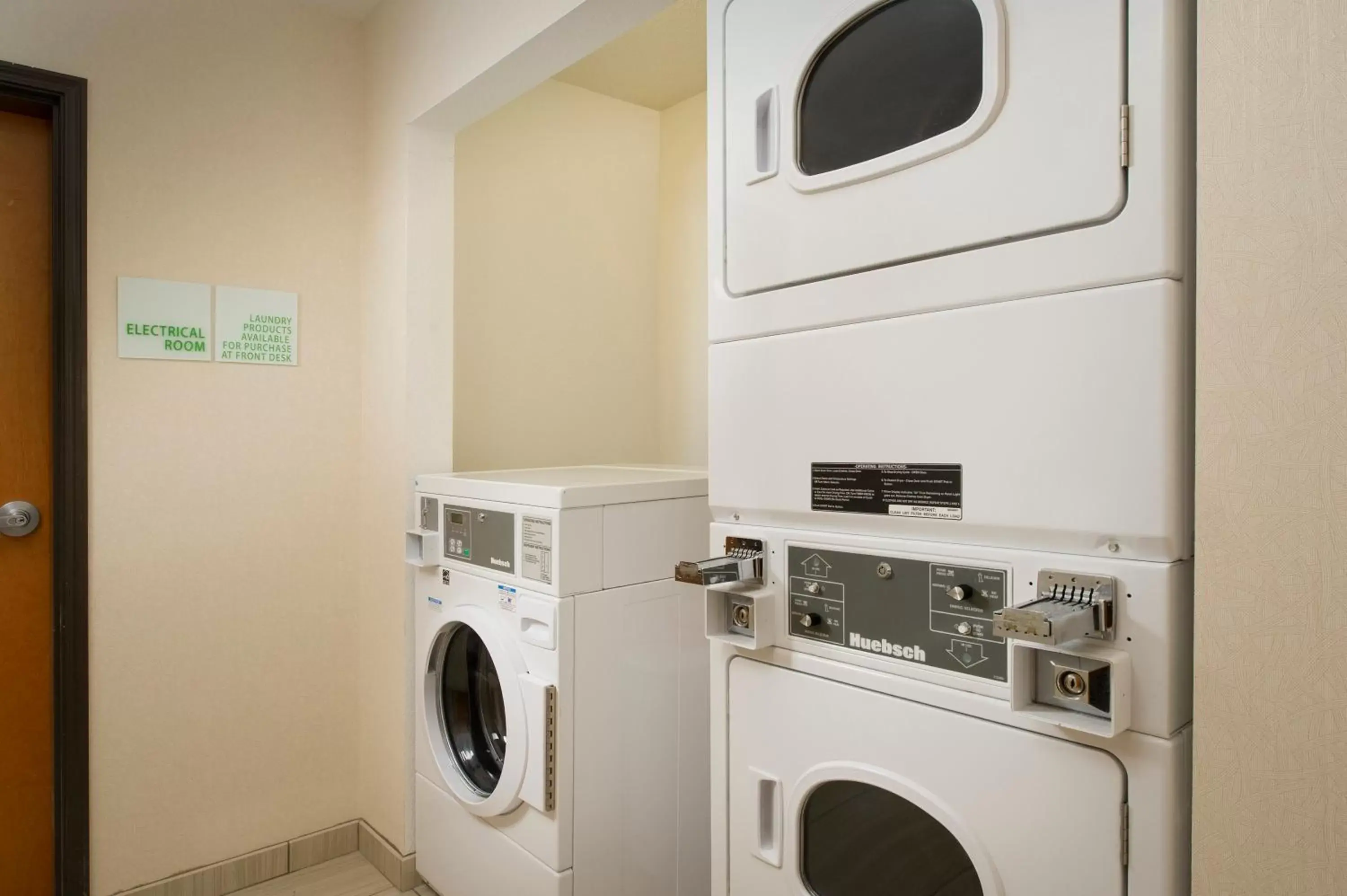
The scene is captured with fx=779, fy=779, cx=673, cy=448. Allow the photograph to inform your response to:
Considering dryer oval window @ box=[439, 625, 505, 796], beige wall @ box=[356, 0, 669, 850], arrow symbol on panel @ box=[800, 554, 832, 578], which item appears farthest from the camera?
beige wall @ box=[356, 0, 669, 850]

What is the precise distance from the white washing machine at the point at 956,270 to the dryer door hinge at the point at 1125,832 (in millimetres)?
289

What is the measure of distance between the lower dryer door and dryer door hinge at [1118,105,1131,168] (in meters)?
0.67

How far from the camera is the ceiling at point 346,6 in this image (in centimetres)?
228

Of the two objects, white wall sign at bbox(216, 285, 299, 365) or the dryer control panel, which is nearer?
the dryer control panel

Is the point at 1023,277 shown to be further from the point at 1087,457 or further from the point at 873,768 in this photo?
the point at 873,768

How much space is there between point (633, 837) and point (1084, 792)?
43.8 inches

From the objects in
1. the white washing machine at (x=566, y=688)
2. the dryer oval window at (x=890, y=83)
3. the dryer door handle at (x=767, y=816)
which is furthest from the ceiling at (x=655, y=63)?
the dryer door handle at (x=767, y=816)

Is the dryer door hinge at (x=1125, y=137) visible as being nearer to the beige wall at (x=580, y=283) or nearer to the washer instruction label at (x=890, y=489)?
the washer instruction label at (x=890, y=489)

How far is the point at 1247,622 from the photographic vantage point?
77 centimetres

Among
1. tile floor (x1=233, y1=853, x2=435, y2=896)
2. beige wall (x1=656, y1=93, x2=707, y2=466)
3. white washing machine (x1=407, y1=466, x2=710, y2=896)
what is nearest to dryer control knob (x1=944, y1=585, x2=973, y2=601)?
white washing machine (x1=407, y1=466, x2=710, y2=896)

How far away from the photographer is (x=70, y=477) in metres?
1.96

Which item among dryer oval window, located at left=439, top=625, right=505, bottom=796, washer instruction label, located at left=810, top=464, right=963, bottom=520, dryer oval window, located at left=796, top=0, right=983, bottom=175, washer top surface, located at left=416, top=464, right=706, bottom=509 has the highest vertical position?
dryer oval window, located at left=796, top=0, right=983, bottom=175

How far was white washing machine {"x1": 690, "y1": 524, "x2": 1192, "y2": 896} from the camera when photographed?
859 mm

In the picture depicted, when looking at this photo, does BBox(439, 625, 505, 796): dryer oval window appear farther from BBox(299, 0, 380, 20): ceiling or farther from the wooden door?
BBox(299, 0, 380, 20): ceiling
